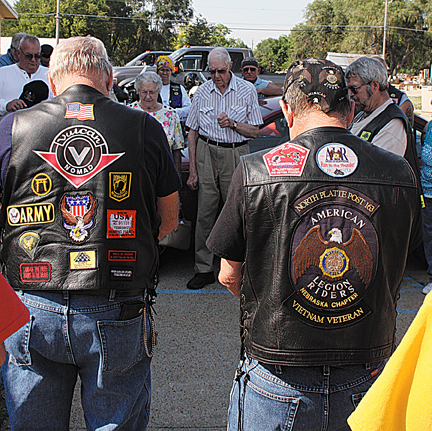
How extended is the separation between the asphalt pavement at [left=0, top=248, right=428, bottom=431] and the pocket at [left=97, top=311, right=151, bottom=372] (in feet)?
3.66

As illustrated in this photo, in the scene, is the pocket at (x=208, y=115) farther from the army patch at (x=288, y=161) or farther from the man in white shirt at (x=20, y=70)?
the army patch at (x=288, y=161)

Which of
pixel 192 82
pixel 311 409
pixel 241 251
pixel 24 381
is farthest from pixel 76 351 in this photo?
pixel 192 82

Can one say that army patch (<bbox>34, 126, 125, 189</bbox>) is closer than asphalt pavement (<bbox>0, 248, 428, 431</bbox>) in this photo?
Yes

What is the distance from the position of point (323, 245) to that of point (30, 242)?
1.04 metres

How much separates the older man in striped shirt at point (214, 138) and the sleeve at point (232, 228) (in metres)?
3.02

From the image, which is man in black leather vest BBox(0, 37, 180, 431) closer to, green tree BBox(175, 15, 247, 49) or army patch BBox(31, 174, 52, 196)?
army patch BBox(31, 174, 52, 196)

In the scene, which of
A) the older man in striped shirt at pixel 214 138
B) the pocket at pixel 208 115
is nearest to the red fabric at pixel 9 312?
the older man in striped shirt at pixel 214 138

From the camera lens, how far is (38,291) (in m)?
1.82

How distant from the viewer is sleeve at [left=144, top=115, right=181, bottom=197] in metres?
1.90

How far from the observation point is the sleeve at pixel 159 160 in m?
1.90

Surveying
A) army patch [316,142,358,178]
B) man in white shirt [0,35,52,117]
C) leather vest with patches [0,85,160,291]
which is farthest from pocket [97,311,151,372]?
man in white shirt [0,35,52,117]

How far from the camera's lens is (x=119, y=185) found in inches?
72.7

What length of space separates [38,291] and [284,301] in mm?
893

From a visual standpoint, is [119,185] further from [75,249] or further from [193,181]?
[193,181]
